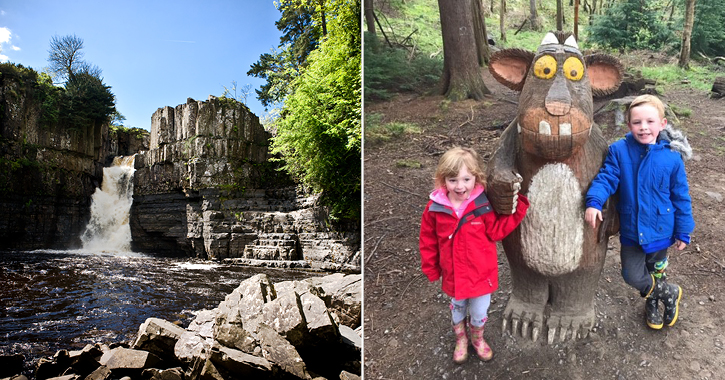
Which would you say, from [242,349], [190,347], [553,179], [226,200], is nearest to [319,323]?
[242,349]

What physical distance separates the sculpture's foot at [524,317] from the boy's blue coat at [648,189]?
360 mm

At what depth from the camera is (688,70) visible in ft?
4.29

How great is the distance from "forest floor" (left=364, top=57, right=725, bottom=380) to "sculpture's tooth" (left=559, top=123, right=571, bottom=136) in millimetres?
197

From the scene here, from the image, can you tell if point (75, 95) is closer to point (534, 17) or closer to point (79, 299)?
point (79, 299)

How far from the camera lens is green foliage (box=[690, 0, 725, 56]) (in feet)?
4.22

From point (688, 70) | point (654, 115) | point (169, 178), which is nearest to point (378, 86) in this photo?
point (654, 115)

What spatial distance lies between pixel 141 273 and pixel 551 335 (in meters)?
4.94

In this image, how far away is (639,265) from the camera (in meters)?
1.23

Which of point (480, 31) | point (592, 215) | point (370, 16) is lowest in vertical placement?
point (592, 215)

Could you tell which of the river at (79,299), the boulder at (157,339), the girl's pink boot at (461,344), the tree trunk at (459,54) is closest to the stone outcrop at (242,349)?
the boulder at (157,339)

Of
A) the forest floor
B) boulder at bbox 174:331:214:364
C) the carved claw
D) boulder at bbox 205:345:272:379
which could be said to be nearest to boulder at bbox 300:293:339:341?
boulder at bbox 205:345:272:379

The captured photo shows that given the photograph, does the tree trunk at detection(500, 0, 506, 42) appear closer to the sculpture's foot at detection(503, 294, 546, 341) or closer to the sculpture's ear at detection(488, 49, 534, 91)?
the sculpture's ear at detection(488, 49, 534, 91)

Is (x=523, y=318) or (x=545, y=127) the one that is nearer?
(x=545, y=127)

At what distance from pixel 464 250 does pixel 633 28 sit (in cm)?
88
